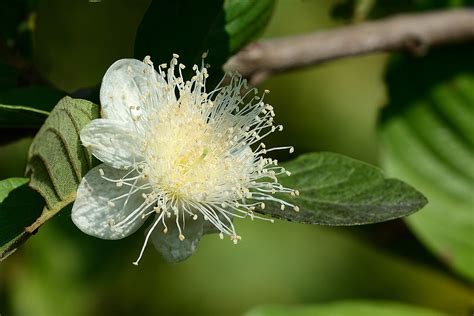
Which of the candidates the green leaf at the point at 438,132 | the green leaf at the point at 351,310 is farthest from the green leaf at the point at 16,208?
the green leaf at the point at 438,132

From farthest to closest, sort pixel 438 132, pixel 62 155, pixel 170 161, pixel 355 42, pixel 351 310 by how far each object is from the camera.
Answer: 1. pixel 438 132
2. pixel 351 310
3. pixel 355 42
4. pixel 170 161
5. pixel 62 155

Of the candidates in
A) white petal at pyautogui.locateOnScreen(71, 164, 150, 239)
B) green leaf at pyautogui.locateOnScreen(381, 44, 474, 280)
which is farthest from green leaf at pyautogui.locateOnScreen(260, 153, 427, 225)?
green leaf at pyautogui.locateOnScreen(381, 44, 474, 280)

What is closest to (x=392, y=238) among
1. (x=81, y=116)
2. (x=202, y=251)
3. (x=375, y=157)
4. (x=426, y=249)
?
(x=426, y=249)

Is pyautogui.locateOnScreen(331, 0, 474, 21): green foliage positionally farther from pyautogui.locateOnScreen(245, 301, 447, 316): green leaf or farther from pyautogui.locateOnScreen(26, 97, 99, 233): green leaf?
pyautogui.locateOnScreen(26, 97, 99, 233): green leaf

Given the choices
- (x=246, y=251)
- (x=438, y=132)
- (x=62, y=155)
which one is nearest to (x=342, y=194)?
(x=62, y=155)

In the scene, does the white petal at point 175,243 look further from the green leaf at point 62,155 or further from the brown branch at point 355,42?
the brown branch at point 355,42

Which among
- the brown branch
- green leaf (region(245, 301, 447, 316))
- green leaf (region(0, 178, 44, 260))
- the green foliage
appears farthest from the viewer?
the green foliage

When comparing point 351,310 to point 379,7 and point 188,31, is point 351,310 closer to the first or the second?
point 379,7
